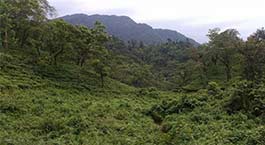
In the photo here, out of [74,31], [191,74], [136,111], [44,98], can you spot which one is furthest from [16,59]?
[191,74]

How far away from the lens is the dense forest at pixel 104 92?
23016 millimetres

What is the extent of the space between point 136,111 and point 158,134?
393 inches

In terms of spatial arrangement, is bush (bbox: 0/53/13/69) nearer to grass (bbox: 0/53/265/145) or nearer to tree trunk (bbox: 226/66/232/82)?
grass (bbox: 0/53/265/145)

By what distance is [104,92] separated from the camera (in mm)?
45406

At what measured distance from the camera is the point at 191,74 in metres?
61.1

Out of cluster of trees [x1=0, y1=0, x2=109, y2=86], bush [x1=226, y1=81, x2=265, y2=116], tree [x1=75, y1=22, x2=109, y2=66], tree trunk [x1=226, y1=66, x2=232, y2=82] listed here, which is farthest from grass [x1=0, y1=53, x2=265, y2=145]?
tree trunk [x1=226, y1=66, x2=232, y2=82]

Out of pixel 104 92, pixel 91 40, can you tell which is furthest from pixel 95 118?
pixel 91 40

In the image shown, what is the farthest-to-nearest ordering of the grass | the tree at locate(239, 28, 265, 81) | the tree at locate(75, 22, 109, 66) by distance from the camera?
1. the tree at locate(75, 22, 109, 66)
2. the tree at locate(239, 28, 265, 81)
3. the grass

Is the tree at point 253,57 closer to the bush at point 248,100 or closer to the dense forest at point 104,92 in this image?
the dense forest at point 104,92

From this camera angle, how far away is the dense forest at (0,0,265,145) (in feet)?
75.5

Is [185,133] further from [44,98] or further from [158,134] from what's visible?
[44,98]

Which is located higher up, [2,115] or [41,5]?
[41,5]

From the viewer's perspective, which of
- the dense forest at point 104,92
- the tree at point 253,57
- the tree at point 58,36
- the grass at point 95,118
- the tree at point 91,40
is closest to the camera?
the grass at point 95,118

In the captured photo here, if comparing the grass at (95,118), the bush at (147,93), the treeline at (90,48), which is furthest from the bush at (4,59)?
the bush at (147,93)
